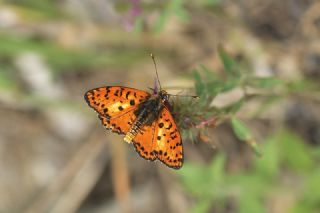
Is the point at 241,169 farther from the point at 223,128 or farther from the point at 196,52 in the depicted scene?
the point at 196,52

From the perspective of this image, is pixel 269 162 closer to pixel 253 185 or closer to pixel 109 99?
pixel 253 185

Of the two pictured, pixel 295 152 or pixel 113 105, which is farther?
pixel 295 152

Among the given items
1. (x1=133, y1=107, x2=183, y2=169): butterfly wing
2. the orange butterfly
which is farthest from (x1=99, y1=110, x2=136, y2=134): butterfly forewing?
(x1=133, y1=107, x2=183, y2=169): butterfly wing

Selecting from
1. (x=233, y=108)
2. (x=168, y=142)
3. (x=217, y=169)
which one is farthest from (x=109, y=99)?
(x=217, y=169)

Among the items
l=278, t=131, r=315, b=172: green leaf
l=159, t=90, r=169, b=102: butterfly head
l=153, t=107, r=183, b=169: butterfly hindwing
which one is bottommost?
l=278, t=131, r=315, b=172: green leaf

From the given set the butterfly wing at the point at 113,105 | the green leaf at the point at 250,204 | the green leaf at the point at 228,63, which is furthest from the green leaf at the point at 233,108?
the green leaf at the point at 250,204

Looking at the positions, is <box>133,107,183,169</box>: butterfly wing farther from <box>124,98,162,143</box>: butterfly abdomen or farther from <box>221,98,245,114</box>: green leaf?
<box>221,98,245,114</box>: green leaf
